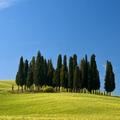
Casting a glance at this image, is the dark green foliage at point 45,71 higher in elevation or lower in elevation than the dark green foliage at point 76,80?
higher

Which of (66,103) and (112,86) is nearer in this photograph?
(66,103)

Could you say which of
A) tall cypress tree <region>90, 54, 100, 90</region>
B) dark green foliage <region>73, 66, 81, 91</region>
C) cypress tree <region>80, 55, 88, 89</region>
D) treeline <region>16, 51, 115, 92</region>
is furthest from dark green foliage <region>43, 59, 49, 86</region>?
tall cypress tree <region>90, 54, 100, 90</region>

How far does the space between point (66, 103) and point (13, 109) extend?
30.9ft

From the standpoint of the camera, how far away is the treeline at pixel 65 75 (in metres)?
137

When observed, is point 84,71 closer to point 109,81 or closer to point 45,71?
point 109,81

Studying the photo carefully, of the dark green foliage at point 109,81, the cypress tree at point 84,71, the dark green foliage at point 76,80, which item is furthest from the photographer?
the cypress tree at point 84,71

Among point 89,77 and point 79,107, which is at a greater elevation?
point 89,77

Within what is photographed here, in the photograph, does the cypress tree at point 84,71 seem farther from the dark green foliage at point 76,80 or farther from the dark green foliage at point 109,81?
the dark green foliage at point 109,81

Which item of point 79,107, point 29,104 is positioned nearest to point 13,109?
point 29,104

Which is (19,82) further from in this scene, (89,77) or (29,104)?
(29,104)

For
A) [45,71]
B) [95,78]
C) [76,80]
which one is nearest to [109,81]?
[95,78]

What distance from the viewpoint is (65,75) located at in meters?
140

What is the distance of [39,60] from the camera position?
14612 centimetres

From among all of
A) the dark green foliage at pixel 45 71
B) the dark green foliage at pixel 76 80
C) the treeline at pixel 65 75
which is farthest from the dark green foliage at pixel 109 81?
the dark green foliage at pixel 45 71
